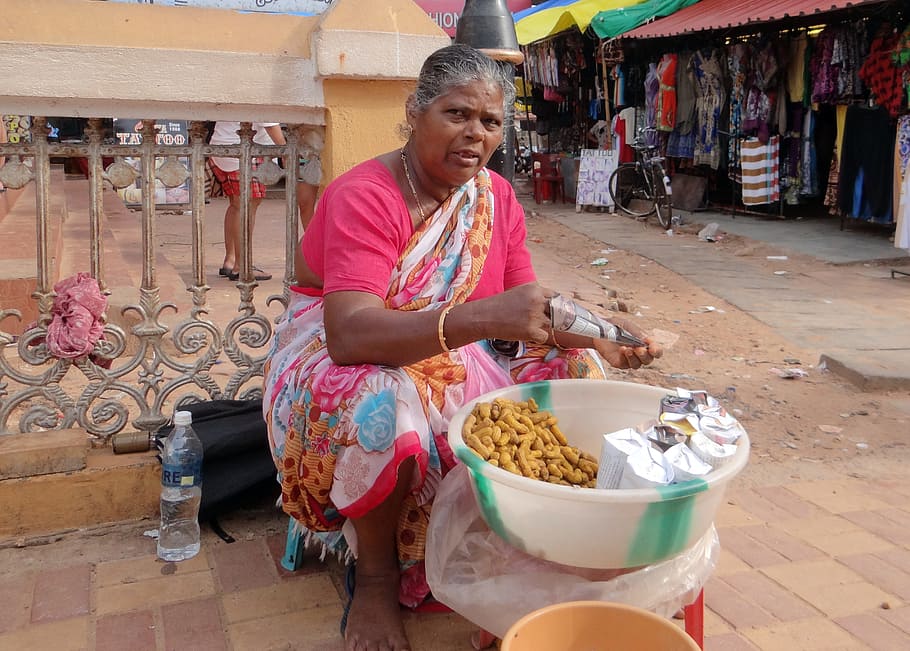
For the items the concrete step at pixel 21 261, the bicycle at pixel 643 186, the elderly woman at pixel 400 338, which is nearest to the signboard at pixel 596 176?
the bicycle at pixel 643 186

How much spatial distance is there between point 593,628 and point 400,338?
2.43ft

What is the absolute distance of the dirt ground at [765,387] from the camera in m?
3.47

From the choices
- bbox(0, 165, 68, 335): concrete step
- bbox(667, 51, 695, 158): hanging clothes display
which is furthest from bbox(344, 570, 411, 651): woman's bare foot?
bbox(667, 51, 695, 158): hanging clothes display

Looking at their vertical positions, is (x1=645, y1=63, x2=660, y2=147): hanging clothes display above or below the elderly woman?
above

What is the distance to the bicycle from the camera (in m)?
10.8

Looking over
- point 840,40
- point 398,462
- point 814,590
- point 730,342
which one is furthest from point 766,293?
point 398,462

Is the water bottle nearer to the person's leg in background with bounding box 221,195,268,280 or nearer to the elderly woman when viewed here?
the elderly woman

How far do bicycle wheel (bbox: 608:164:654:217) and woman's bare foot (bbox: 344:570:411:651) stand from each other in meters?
9.90

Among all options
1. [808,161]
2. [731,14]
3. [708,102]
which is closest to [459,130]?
[731,14]

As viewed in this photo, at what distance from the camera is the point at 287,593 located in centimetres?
232

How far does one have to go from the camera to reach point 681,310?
6.45 meters

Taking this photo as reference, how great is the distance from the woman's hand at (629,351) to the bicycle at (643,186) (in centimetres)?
871

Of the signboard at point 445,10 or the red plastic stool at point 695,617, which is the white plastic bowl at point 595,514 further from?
the signboard at point 445,10

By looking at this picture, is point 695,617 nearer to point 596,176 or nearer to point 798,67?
point 798,67
